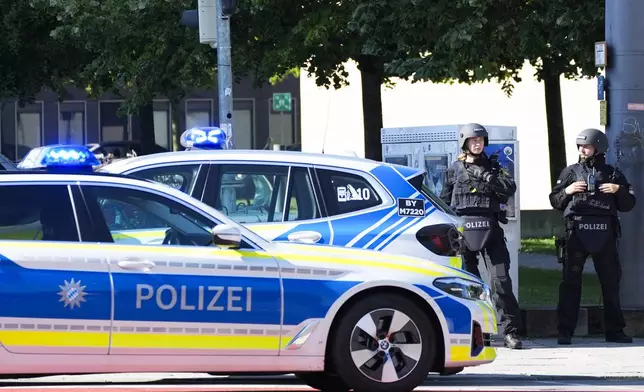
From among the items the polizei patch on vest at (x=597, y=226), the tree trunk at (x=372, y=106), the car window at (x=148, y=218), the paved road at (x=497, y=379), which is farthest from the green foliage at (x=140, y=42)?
the car window at (x=148, y=218)

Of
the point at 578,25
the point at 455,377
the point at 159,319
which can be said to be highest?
the point at 578,25

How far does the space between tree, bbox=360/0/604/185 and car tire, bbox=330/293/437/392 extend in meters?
8.10

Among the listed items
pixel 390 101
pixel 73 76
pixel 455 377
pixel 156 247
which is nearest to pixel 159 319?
pixel 156 247

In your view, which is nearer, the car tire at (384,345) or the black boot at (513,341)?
the car tire at (384,345)

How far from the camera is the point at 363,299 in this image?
26.5 feet

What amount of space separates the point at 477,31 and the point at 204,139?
6250mm

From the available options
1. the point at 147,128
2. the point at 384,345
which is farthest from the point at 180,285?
the point at 147,128

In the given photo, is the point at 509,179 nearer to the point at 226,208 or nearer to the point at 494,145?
the point at 494,145

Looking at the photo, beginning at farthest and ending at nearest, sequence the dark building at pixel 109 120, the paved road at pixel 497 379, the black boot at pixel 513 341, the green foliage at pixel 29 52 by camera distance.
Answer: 1. the dark building at pixel 109 120
2. the green foliage at pixel 29 52
3. the black boot at pixel 513 341
4. the paved road at pixel 497 379

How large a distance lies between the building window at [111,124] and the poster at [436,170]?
126ft

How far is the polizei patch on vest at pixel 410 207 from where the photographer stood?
382 inches

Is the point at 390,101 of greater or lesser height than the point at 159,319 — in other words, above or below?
above

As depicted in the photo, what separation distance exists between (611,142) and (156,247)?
5.86 m

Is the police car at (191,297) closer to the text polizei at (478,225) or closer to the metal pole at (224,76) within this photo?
the text polizei at (478,225)
